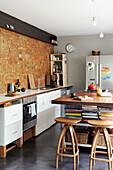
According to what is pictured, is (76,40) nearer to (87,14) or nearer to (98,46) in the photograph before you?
(98,46)

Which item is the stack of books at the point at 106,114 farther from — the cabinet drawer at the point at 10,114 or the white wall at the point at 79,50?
the white wall at the point at 79,50

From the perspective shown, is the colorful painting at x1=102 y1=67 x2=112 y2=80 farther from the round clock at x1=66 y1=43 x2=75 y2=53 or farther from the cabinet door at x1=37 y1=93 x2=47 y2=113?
the cabinet door at x1=37 y1=93 x2=47 y2=113

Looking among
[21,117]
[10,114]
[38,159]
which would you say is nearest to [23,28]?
[21,117]

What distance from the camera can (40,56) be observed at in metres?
6.90

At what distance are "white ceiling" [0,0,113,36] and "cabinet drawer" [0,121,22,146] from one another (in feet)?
7.32

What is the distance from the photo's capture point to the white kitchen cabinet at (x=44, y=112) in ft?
16.9

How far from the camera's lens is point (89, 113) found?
385cm

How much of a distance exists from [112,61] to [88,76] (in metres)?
0.88

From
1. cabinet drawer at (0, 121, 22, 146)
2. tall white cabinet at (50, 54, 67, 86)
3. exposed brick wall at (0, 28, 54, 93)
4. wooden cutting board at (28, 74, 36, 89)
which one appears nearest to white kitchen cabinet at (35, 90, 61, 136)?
wooden cutting board at (28, 74, 36, 89)

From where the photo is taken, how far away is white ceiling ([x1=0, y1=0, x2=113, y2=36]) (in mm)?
4098

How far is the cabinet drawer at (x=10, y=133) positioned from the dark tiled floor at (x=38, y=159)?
0.82 feet

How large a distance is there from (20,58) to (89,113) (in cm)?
263

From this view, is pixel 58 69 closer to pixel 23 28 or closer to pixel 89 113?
pixel 23 28

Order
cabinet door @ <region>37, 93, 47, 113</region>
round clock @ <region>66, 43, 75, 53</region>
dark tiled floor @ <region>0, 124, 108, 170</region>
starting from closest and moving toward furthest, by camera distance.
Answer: dark tiled floor @ <region>0, 124, 108, 170</region> → cabinet door @ <region>37, 93, 47, 113</region> → round clock @ <region>66, 43, 75, 53</region>
